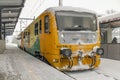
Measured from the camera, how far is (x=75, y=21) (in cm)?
1240

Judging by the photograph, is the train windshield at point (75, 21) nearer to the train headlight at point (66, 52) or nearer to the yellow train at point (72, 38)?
the yellow train at point (72, 38)

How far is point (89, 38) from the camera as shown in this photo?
40.3 ft

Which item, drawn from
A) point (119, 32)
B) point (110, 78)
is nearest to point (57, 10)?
point (110, 78)

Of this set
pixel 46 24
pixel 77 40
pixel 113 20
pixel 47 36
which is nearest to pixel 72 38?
pixel 77 40

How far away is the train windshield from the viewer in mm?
12097

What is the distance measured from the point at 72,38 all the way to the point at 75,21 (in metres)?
0.90

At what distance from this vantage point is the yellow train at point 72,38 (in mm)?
11695

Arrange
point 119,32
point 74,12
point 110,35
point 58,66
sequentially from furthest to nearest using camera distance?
point 110,35
point 119,32
point 74,12
point 58,66

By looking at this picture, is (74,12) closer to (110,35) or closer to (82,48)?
(82,48)

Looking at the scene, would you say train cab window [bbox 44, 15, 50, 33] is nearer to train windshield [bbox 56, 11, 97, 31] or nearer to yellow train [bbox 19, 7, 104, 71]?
yellow train [bbox 19, 7, 104, 71]

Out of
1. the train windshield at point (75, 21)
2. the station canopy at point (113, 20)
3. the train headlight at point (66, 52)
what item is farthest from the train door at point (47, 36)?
the station canopy at point (113, 20)

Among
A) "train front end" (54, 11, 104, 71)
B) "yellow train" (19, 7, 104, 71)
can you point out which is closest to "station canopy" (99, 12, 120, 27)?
"yellow train" (19, 7, 104, 71)

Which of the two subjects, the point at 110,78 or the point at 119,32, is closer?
the point at 110,78

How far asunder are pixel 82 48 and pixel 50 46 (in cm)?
143
